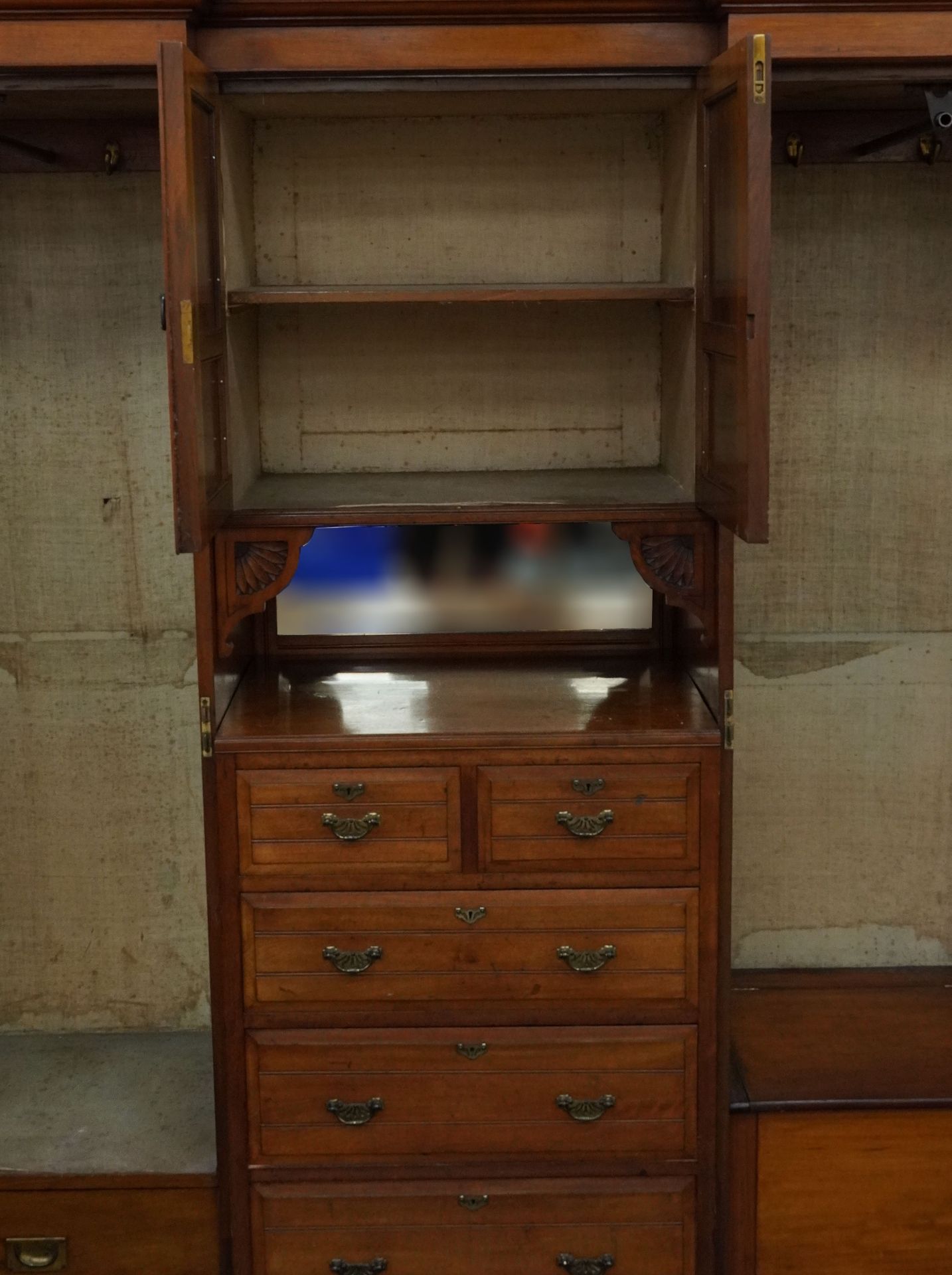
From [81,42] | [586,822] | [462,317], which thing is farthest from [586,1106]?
[81,42]

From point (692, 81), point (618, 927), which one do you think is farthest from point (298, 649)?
point (692, 81)

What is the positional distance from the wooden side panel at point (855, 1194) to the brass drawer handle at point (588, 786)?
0.76 metres

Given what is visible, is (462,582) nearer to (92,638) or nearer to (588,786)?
(588,786)

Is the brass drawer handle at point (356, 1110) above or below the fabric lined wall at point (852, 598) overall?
below

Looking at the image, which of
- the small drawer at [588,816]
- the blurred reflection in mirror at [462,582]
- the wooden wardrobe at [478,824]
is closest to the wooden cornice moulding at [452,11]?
the wooden wardrobe at [478,824]

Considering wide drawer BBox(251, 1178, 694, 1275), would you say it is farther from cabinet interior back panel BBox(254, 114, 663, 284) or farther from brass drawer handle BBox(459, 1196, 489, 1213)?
cabinet interior back panel BBox(254, 114, 663, 284)

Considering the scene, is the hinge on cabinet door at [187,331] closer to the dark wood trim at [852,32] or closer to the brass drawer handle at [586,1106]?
the dark wood trim at [852,32]

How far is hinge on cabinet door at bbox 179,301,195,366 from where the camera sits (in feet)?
7.68

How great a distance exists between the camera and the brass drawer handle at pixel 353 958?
9.09ft

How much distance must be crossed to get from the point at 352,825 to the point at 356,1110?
55 centimetres

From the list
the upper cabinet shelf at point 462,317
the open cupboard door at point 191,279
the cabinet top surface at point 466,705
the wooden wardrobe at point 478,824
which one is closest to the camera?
the open cupboard door at point 191,279

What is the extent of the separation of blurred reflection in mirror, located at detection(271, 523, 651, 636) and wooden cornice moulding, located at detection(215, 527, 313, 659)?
17.9 inches

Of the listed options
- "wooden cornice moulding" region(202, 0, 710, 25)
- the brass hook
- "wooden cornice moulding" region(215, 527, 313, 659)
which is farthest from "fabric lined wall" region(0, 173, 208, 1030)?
the brass hook

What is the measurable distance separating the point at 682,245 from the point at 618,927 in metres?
1.30
